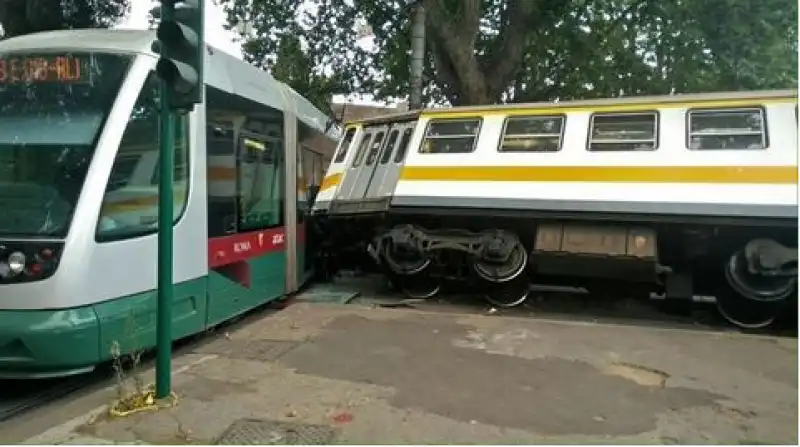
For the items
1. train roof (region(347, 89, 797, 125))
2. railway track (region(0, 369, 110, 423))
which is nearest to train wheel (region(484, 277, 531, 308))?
train roof (region(347, 89, 797, 125))

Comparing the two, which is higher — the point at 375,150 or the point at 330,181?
the point at 375,150

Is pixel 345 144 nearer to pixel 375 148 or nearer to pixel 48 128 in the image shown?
pixel 375 148

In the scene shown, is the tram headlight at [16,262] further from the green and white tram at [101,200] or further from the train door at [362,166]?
the train door at [362,166]

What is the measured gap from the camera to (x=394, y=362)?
6.32 metres

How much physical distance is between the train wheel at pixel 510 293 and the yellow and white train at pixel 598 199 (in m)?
0.02

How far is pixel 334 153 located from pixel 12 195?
20.9 ft

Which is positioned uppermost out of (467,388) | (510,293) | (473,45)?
(473,45)

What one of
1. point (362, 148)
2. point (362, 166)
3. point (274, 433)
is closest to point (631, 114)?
point (362, 166)

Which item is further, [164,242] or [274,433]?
[164,242]

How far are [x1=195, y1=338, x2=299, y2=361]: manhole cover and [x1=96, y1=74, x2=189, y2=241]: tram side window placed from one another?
1.47 m

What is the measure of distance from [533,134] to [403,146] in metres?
1.99

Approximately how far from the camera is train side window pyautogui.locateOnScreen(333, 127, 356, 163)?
11.1 metres

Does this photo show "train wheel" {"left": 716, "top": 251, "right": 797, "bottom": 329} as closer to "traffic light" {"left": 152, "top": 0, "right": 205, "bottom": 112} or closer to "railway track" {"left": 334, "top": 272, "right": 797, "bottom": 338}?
"railway track" {"left": 334, "top": 272, "right": 797, "bottom": 338}

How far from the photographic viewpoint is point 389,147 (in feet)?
34.7
